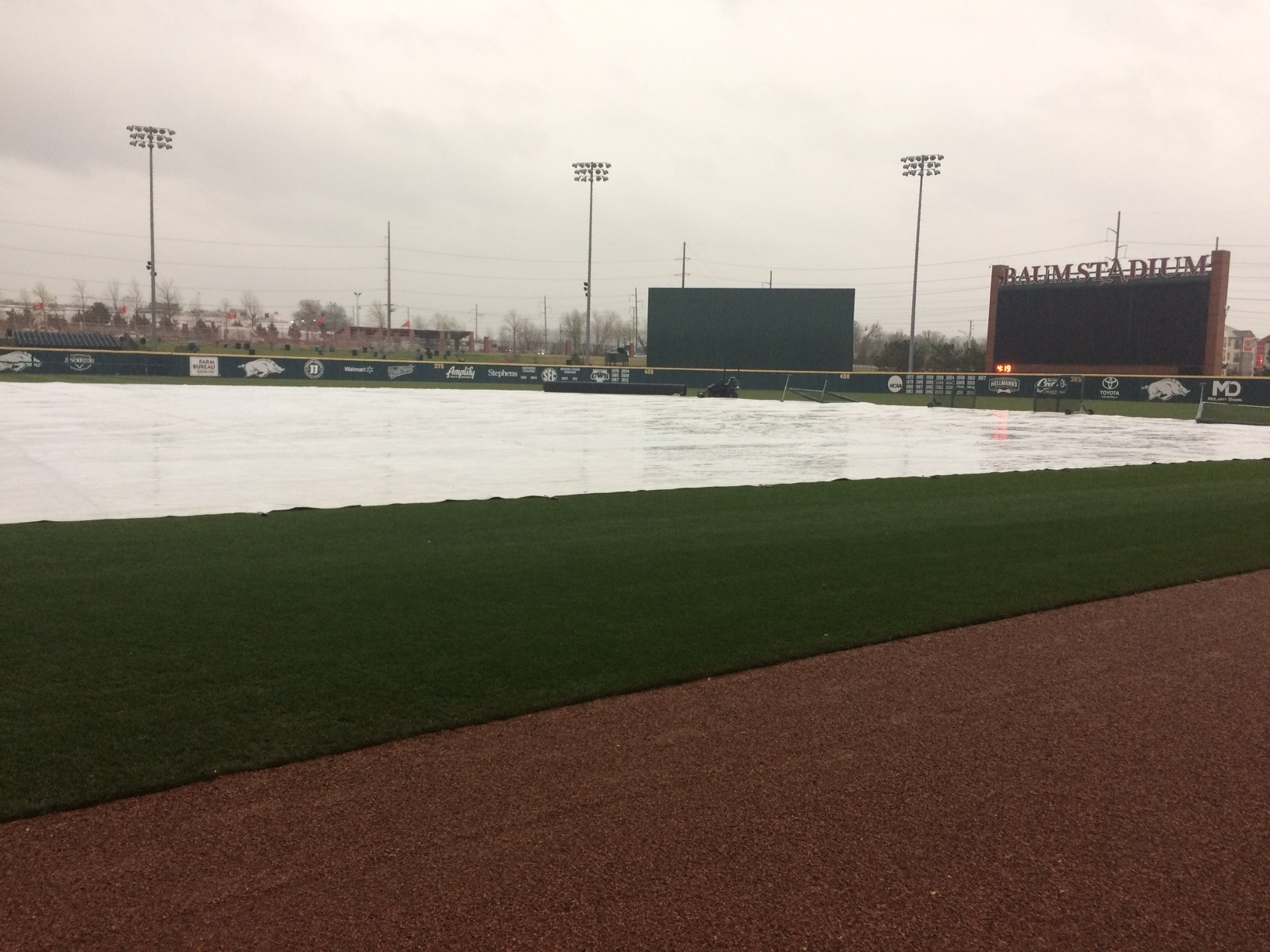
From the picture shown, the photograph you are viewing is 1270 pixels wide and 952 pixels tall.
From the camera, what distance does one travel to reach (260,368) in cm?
5253

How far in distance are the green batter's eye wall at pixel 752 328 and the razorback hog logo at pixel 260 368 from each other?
23.3 meters

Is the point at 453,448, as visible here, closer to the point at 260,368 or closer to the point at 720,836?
the point at 720,836

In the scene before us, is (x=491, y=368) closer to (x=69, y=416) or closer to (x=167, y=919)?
(x=69, y=416)

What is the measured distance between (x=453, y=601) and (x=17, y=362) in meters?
50.9

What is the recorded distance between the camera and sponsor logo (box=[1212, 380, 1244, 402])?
39594 millimetres

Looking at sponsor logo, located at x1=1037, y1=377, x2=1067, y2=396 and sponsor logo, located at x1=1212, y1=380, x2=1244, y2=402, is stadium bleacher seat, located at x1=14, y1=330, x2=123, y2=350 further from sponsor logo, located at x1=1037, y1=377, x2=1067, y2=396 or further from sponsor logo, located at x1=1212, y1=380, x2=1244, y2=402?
sponsor logo, located at x1=1212, y1=380, x2=1244, y2=402

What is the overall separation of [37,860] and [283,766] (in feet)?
3.28

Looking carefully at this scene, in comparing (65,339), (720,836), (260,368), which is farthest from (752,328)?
(720,836)

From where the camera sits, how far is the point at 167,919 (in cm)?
306

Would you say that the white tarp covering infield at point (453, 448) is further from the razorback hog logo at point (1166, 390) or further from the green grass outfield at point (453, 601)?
the razorback hog logo at point (1166, 390)

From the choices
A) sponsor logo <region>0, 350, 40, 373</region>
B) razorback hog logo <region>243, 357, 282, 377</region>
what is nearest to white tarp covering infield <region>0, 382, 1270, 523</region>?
sponsor logo <region>0, 350, 40, 373</region>

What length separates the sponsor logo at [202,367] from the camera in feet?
Result: 165

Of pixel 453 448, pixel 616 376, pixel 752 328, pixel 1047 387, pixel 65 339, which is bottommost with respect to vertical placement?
pixel 453 448

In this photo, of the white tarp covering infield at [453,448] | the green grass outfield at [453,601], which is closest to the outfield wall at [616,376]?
the white tarp covering infield at [453,448]
